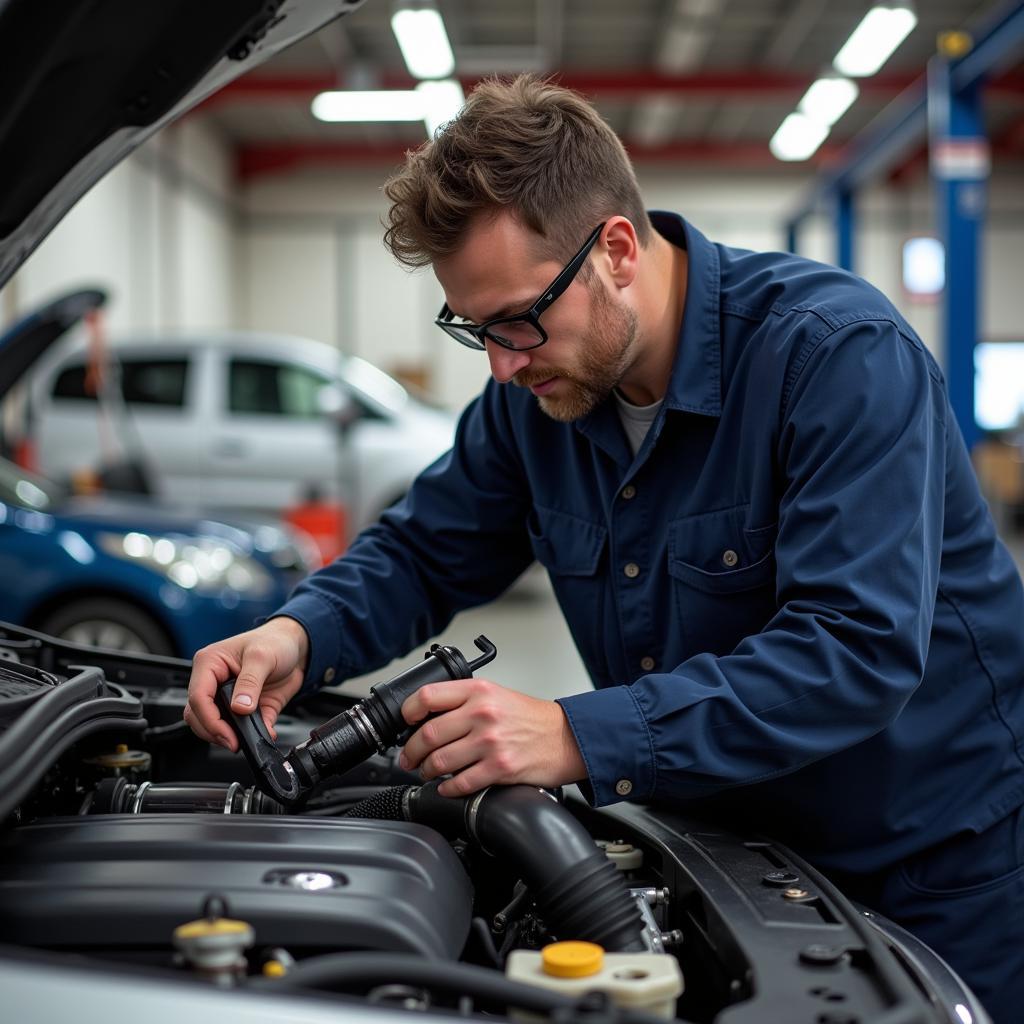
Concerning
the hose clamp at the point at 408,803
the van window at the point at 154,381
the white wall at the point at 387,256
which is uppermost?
the white wall at the point at 387,256

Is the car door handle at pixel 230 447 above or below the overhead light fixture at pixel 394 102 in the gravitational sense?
below

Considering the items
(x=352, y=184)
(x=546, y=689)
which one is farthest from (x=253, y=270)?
(x=546, y=689)

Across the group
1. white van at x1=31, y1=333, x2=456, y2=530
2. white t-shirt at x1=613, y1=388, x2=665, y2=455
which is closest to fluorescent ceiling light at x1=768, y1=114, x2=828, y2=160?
white van at x1=31, y1=333, x2=456, y2=530

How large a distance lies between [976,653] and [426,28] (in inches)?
363

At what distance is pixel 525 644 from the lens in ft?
21.1

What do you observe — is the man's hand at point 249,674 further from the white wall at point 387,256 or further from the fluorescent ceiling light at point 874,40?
the white wall at point 387,256

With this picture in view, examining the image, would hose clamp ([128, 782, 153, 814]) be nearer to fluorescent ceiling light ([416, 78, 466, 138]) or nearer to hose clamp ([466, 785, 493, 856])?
hose clamp ([466, 785, 493, 856])

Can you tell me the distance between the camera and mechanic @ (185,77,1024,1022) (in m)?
1.30

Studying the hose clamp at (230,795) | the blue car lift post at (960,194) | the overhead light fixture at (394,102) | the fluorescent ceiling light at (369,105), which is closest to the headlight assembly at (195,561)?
the hose clamp at (230,795)

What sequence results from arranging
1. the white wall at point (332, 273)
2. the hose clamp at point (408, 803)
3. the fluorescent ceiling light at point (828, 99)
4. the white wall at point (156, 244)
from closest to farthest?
the hose clamp at point (408, 803), the white wall at point (156, 244), the fluorescent ceiling light at point (828, 99), the white wall at point (332, 273)

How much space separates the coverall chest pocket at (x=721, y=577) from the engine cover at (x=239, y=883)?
50 cm

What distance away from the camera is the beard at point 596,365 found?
5.15 feet

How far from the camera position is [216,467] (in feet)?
25.7

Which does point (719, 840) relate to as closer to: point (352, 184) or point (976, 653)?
point (976, 653)
